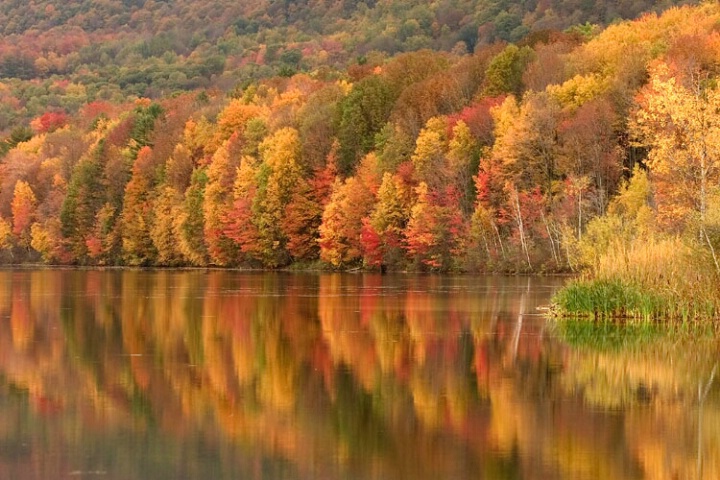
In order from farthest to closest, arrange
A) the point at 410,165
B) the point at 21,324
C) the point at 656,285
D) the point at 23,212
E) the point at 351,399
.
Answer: the point at 23,212 → the point at 410,165 → the point at 21,324 → the point at 656,285 → the point at 351,399

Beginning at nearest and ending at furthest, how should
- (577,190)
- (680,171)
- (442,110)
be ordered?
(680,171) → (577,190) → (442,110)

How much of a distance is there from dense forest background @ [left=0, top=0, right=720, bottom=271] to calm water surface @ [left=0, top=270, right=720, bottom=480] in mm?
9032

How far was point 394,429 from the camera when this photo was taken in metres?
20.1

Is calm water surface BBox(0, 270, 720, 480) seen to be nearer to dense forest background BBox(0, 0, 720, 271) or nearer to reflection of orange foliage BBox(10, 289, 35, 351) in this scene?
reflection of orange foliage BBox(10, 289, 35, 351)

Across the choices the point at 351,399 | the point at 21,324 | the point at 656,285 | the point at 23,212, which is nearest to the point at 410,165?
the point at 21,324

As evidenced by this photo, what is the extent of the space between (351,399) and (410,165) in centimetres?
7137

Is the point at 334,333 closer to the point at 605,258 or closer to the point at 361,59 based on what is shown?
the point at 605,258

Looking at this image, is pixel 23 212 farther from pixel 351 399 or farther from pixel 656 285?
pixel 351 399

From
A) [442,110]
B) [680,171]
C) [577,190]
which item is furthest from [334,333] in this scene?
[442,110]

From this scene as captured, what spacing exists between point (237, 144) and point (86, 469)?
103 metres

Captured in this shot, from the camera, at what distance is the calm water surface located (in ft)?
57.8

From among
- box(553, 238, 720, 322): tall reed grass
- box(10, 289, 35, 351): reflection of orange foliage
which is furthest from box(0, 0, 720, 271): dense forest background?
box(10, 289, 35, 351): reflection of orange foliage

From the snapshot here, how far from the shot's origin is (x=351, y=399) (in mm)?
23250

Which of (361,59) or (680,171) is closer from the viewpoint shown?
(680,171)
